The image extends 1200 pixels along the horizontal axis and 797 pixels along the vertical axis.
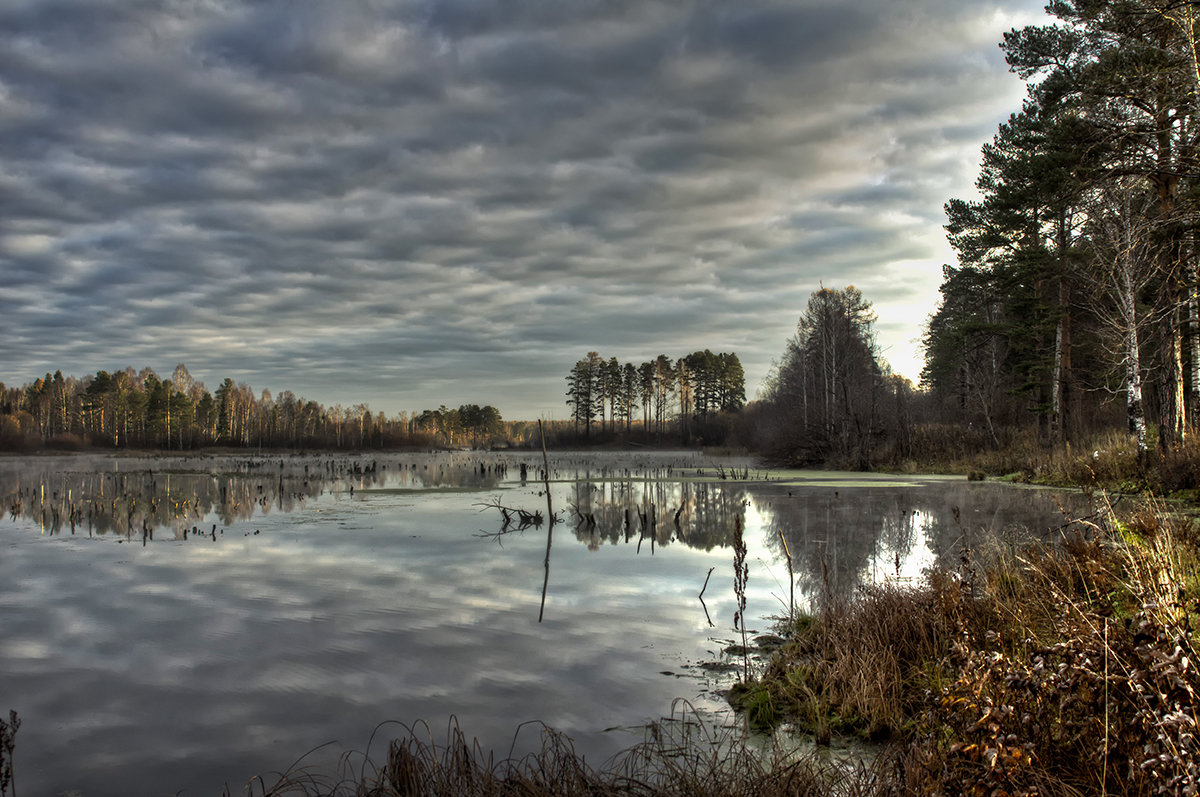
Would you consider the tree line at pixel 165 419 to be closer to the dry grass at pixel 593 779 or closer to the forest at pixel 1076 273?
the forest at pixel 1076 273

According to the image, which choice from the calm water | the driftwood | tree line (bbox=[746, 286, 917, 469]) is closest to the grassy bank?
the calm water

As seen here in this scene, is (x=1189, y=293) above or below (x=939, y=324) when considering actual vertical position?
below

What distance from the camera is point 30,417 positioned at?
316ft

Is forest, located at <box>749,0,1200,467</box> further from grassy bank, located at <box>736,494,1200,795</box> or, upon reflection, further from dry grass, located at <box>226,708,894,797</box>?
dry grass, located at <box>226,708,894,797</box>

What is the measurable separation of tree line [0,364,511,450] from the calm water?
70.5 metres

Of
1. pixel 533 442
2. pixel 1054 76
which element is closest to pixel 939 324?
pixel 1054 76

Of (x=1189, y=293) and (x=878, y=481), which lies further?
(x=878, y=481)

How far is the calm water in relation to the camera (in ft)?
15.4

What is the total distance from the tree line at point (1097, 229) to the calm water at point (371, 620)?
6.26 metres

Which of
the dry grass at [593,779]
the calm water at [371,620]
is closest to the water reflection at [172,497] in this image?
the calm water at [371,620]

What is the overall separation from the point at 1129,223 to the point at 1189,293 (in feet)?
8.15

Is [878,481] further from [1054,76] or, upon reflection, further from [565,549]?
[565,549]

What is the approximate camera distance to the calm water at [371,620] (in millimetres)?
4703

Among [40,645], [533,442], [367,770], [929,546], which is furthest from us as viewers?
[533,442]
